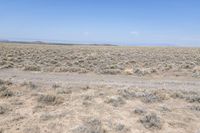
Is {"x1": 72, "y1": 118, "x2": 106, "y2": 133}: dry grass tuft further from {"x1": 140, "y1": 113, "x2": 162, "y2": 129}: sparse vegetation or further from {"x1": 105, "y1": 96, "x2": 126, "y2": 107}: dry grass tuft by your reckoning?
{"x1": 105, "y1": 96, "x2": 126, "y2": 107}: dry grass tuft

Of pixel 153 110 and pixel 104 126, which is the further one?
pixel 153 110

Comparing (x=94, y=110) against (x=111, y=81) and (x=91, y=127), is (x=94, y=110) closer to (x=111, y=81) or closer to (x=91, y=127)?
(x=91, y=127)

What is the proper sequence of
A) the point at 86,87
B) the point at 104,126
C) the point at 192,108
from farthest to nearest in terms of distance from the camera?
the point at 86,87, the point at 192,108, the point at 104,126

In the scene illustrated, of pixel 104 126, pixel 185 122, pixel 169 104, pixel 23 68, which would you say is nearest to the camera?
pixel 104 126

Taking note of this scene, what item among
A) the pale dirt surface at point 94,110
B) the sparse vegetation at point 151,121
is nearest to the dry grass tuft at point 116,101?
the pale dirt surface at point 94,110

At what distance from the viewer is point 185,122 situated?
7.00 metres

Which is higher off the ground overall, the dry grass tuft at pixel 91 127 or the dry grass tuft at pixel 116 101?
the dry grass tuft at pixel 116 101

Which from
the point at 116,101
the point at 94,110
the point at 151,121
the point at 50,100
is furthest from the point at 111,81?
the point at 151,121

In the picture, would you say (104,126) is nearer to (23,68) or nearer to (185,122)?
(185,122)

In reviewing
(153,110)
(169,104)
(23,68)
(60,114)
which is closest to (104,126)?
(60,114)

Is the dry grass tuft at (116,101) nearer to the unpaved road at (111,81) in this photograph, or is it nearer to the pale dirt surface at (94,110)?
the pale dirt surface at (94,110)

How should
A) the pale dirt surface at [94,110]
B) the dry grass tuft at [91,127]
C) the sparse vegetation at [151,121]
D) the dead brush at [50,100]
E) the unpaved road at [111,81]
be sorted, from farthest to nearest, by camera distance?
the unpaved road at [111,81], the dead brush at [50,100], the sparse vegetation at [151,121], the pale dirt surface at [94,110], the dry grass tuft at [91,127]

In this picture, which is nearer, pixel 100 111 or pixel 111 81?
pixel 100 111

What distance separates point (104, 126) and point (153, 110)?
231 centimetres
